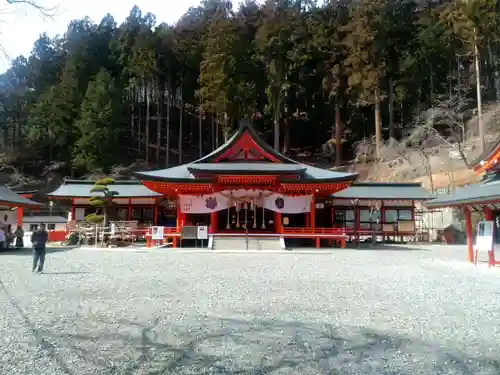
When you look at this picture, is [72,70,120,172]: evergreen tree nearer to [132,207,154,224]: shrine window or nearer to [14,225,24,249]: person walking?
[132,207,154,224]: shrine window

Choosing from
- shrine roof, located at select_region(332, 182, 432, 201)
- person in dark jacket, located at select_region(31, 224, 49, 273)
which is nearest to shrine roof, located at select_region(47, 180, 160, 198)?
shrine roof, located at select_region(332, 182, 432, 201)

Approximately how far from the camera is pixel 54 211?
38.2m

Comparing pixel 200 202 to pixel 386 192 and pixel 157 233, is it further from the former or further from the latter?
pixel 386 192

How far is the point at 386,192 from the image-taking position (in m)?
25.0

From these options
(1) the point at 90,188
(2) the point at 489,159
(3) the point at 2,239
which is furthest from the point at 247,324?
(1) the point at 90,188

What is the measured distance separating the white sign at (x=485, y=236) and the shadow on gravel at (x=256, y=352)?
26.8 feet

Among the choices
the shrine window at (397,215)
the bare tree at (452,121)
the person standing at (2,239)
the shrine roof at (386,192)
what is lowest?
the person standing at (2,239)

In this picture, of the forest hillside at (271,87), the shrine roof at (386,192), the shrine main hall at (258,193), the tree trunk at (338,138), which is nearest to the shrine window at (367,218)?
the shrine main hall at (258,193)

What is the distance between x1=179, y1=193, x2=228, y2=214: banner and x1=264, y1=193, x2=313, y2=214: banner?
86.3 inches

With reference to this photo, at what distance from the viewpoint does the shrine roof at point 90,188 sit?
959 inches

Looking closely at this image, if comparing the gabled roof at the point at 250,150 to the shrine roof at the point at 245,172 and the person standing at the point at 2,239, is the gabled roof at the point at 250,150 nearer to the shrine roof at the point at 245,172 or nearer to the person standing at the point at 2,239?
the shrine roof at the point at 245,172

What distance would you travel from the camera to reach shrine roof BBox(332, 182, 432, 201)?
24188mm

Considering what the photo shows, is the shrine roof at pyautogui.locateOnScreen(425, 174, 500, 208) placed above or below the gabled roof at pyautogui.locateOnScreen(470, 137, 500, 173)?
below

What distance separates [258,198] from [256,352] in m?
16.2
